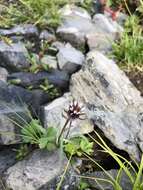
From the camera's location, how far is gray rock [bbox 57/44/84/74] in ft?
16.1

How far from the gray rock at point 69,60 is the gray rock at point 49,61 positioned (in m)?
0.06

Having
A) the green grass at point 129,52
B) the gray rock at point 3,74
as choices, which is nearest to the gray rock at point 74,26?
the green grass at point 129,52

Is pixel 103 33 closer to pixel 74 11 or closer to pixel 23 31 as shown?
pixel 74 11

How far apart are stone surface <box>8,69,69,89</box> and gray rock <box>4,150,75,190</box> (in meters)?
0.91

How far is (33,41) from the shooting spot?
5.25 metres

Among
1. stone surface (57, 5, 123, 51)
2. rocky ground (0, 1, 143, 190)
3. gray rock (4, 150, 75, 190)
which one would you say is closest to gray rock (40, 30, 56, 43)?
rocky ground (0, 1, 143, 190)

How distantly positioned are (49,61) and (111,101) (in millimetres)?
962

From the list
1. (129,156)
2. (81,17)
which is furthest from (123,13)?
(129,156)

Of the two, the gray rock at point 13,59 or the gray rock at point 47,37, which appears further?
the gray rock at point 47,37

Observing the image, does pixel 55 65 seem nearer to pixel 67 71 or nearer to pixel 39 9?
pixel 67 71

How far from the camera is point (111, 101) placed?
443 cm

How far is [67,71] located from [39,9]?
104 centimetres

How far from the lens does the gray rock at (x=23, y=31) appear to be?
5.20m

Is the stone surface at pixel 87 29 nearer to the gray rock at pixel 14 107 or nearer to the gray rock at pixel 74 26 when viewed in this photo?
the gray rock at pixel 74 26
